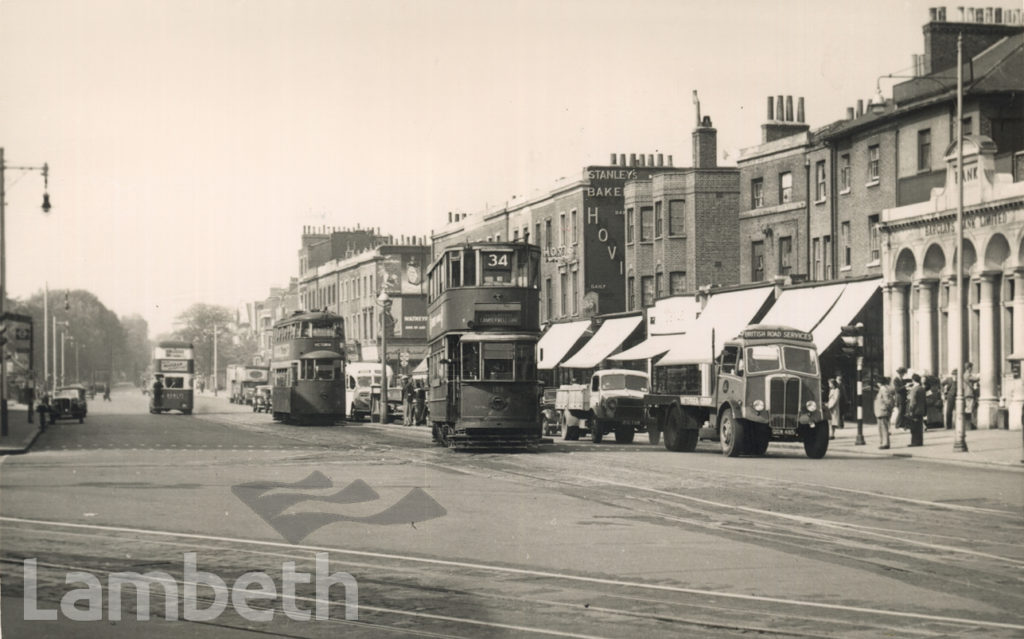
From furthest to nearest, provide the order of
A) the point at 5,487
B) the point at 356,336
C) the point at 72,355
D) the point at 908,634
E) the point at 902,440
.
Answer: the point at 72,355
the point at 356,336
the point at 902,440
the point at 5,487
the point at 908,634

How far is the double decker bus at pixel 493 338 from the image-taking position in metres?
32.6

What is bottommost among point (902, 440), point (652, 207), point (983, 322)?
point (902, 440)

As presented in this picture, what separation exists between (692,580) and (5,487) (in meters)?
15.5

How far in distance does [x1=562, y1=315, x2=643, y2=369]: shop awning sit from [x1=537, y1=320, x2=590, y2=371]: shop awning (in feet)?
3.84

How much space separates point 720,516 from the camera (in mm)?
17688

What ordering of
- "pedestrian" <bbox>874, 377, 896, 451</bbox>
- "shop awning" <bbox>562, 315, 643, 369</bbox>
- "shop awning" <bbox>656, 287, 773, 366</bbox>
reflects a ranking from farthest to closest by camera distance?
"shop awning" <bbox>562, 315, 643, 369</bbox>, "shop awning" <bbox>656, 287, 773, 366</bbox>, "pedestrian" <bbox>874, 377, 896, 451</bbox>

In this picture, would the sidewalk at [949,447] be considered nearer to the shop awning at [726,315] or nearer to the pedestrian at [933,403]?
the pedestrian at [933,403]

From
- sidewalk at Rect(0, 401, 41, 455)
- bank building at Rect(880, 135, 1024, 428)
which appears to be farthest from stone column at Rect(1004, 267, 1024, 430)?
sidewalk at Rect(0, 401, 41, 455)

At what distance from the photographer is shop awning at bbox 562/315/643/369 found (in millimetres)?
62594

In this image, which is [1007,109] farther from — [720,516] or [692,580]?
[692,580]

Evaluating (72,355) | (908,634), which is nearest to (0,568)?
(908,634)

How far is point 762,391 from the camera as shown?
1211 inches

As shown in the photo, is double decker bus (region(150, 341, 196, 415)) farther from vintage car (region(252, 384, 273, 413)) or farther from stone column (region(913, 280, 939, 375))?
stone column (region(913, 280, 939, 375))
